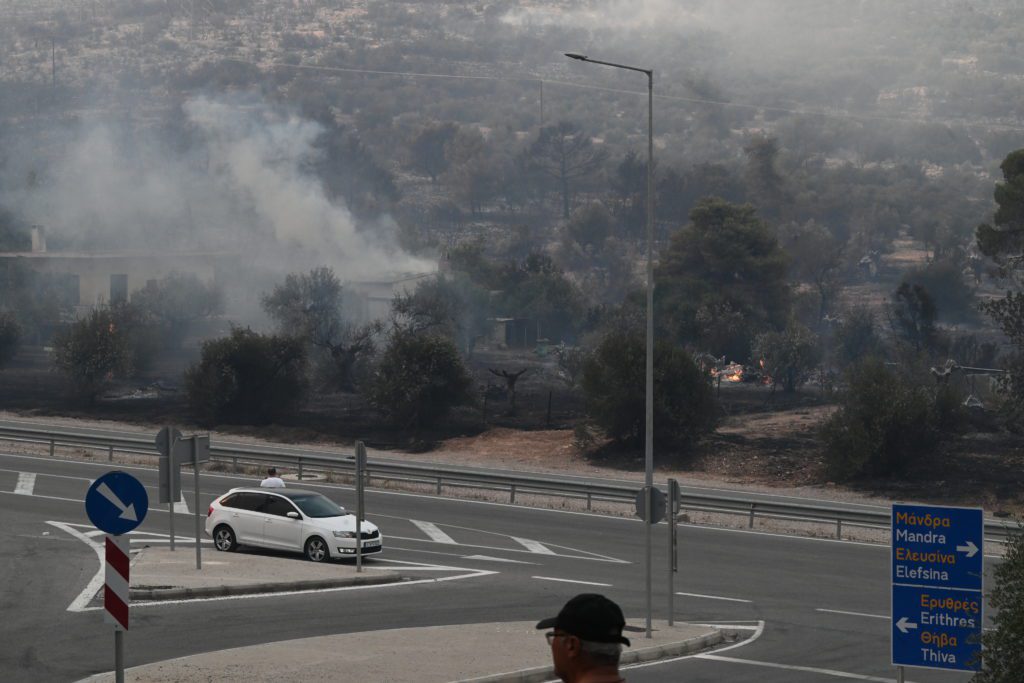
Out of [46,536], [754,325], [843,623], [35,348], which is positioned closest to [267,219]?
[35,348]

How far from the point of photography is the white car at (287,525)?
82.2 ft

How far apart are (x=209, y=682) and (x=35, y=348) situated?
245 feet

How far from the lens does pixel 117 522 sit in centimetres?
1202

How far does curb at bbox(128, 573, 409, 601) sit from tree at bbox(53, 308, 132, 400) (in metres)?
39.9

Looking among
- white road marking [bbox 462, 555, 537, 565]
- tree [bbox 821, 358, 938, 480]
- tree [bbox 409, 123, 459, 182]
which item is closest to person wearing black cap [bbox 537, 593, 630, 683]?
white road marking [bbox 462, 555, 537, 565]

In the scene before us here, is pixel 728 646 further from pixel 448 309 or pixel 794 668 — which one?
pixel 448 309

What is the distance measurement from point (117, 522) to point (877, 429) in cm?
3455

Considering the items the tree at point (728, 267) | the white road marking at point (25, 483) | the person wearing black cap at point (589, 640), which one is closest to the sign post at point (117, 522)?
the person wearing black cap at point (589, 640)

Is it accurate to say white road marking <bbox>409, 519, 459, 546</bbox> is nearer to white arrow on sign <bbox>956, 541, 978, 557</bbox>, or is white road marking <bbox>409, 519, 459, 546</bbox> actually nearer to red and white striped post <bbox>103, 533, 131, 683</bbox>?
red and white striped post <bbox>103, 533, 131, 683</bbox>

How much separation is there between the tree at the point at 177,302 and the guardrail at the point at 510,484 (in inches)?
1657

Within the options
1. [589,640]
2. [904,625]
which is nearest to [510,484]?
[904,625]

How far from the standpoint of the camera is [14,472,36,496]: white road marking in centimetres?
3422

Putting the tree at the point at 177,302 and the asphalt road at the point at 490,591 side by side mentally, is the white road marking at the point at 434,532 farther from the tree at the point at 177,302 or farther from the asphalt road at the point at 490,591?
the tree at the point at 177,302

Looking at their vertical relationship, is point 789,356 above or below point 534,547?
above
